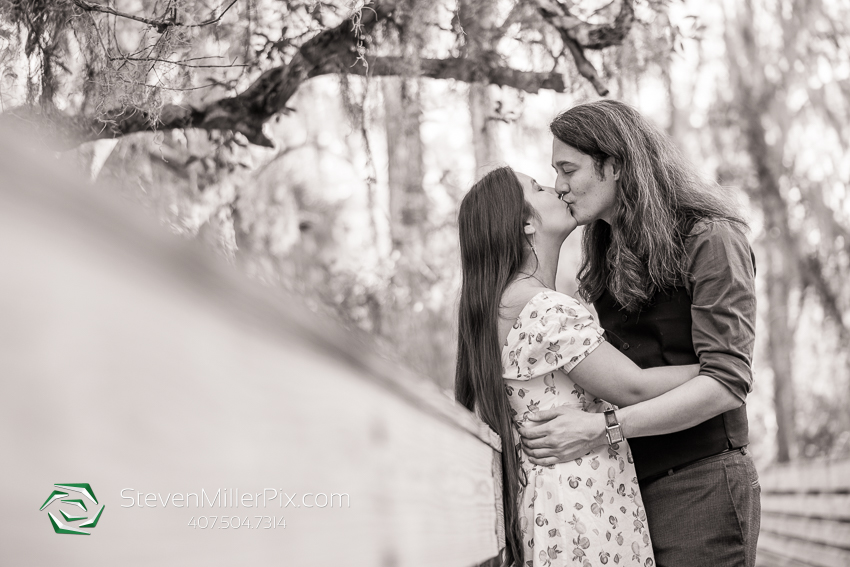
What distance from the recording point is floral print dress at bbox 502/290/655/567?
178 cm

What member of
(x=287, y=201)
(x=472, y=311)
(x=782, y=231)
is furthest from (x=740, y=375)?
(x=782, y=231)

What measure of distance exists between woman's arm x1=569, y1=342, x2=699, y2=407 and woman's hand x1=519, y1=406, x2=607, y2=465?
69 mm

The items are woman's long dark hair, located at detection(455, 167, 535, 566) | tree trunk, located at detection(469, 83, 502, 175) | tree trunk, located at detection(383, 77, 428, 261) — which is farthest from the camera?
tree trunk, located at detection(383, 77, 428, 261)

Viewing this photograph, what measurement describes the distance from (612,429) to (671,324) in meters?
0.37

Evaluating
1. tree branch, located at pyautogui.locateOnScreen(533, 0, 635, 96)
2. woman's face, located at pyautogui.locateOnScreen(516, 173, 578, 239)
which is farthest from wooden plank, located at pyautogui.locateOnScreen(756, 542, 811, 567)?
woman's face, located at pyautogui.locateOnScreen(516, 173, 578, 239)

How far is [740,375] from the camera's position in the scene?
5.99 ft

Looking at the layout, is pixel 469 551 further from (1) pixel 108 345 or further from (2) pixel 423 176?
(2) pixel 423 176

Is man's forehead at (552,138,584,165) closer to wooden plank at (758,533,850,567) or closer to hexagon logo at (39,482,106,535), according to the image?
hexagon logo at (39,482,106,535)

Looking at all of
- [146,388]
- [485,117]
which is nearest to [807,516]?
[485,117]

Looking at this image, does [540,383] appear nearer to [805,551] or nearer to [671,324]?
[671,324]

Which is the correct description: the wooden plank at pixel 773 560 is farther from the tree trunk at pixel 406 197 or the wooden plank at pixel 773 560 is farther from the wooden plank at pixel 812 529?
the tree trunk at pixel 406 197

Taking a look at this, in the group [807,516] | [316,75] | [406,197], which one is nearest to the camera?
[316,75]

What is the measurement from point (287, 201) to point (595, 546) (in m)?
6.10

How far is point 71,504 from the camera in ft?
1.29
